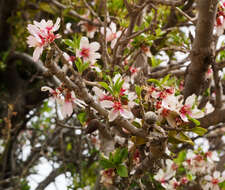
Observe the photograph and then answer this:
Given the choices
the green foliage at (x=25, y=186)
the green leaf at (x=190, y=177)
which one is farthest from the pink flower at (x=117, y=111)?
the green foliage at (x=25, y=186)

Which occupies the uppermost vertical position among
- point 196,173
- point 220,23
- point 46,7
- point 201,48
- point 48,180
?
point 46,7

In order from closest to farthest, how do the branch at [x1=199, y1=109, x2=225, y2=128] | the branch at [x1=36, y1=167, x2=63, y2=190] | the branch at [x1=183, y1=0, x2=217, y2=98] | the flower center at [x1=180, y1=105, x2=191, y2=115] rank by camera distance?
the flower center at [x1=180, y1=105, x2=191, y2=115] < the branch at [x1=183, y1=0, x2=217, y2=98] < the branch at [x1=199, y1=109, x2=225, y2=128] < the branch at [x1=36, y1=167, x2=63, y2=190]

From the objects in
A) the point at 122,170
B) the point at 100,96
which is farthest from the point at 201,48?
the point at 122,170

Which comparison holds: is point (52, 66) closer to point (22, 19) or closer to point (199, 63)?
point (199, 63)

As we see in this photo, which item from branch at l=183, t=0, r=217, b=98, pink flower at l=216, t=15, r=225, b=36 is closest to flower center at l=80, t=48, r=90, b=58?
branch at l=183, t=0, r=217, b=98

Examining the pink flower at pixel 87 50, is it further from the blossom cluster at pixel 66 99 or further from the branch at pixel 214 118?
the branch at pixel 214 118

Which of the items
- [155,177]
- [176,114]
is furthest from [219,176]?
[176,114]

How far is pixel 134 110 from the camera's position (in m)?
1.19

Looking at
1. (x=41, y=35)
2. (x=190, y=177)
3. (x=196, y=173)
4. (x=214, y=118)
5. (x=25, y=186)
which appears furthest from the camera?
(x=25, y=186)

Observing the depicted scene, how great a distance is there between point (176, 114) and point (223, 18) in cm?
65

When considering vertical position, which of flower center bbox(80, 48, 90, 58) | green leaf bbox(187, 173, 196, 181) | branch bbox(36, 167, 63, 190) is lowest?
branch bbox(36, 167, 63, 190)

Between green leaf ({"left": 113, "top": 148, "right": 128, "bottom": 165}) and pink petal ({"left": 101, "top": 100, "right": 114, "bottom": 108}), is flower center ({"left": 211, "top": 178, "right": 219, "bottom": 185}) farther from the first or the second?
pink petal ({"left": 101, "top": 100, "right": 114, "bottom": 108})

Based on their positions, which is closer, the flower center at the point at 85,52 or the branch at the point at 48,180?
the flower center at the point at 85,52

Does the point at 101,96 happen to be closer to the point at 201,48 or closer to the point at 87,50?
the point at 87,50
